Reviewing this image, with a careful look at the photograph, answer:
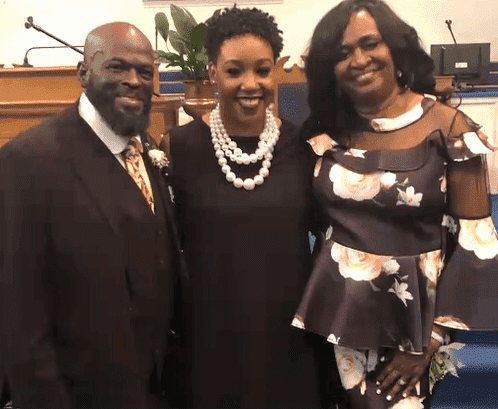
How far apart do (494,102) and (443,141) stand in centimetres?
358

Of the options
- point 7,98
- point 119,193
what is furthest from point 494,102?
point 119,193

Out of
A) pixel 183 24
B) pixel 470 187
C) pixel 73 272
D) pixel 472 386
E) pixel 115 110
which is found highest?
pixel 183 24

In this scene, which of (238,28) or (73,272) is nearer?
(73,272)

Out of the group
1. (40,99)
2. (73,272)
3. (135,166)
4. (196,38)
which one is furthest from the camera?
(40,99)

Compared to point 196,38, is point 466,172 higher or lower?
lower

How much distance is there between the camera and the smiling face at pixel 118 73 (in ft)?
4.02

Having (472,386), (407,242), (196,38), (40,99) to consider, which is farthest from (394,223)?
(40,99)

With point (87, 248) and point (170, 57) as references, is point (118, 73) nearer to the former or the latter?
point (87, 248)

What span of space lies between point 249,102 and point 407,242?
0.49 m

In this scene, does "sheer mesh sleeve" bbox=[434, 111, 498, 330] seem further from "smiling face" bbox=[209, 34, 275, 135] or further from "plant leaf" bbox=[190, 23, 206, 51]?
"plant leaf" bbox=[190, 23, 206, 51]

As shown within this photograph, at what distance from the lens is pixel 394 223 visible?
1.41 m

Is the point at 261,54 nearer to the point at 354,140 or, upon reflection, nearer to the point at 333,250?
the point at 354,140

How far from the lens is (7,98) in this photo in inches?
127

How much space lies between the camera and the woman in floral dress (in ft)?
4.56
